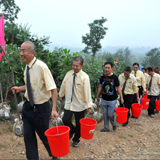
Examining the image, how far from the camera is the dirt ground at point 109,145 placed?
9.90 ft

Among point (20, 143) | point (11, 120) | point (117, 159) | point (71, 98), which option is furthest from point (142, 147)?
point (11, 120)

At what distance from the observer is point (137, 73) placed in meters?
5.65

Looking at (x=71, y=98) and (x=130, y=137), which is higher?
(x=71, y=98)

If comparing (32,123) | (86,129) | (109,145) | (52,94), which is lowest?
(109,145)

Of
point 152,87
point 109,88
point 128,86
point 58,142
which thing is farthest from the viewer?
point 152,87

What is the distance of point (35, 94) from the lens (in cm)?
222

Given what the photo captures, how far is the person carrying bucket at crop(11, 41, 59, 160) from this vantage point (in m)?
2.16

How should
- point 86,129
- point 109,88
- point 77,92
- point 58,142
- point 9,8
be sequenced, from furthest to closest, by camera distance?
point 9,8 < point 109,88 < point 77,92 < point 86,129 < point 58,142

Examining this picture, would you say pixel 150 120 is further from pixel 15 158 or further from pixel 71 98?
pixel 15 158

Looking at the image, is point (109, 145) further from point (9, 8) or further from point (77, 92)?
point (9, 8)

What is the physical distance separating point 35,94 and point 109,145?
7.35 ft

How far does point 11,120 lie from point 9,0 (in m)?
14.7

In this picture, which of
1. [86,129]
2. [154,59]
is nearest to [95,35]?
[154,59]

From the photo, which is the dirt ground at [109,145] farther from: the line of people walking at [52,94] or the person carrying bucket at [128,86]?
the person carrying bucket at [128,86]
